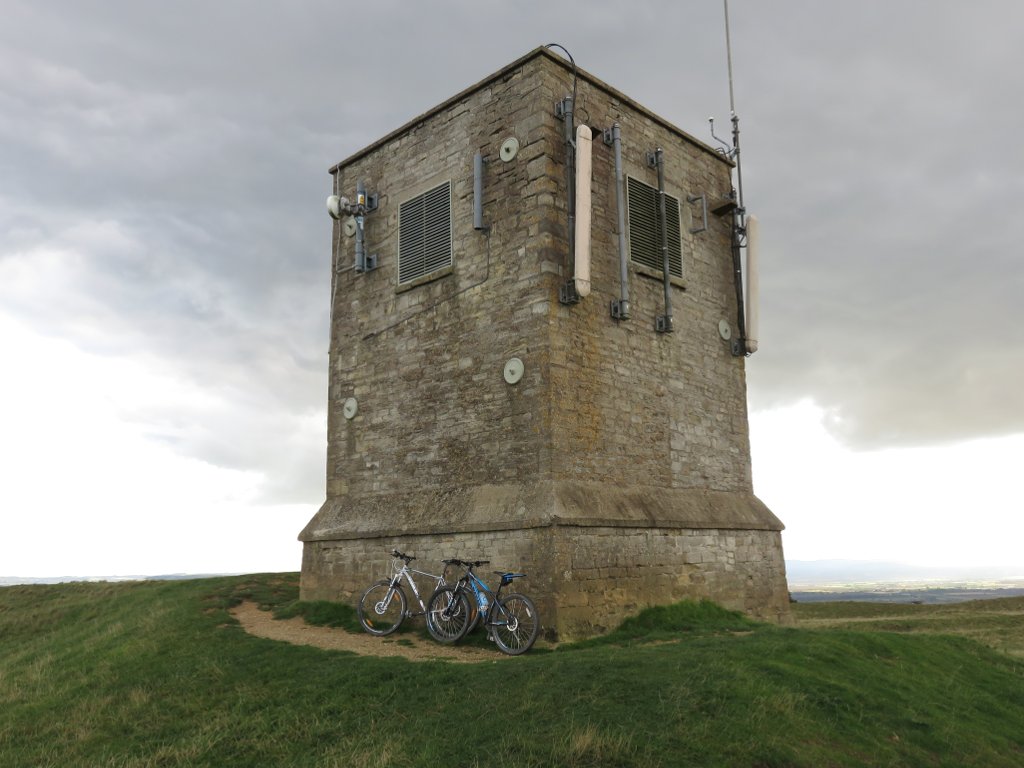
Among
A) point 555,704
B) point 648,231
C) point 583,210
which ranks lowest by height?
point 555,704

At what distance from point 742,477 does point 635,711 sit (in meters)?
8.89

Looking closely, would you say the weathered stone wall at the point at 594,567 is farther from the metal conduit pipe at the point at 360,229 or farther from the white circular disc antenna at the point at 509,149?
the white circular disc antenna at the point at 509,149

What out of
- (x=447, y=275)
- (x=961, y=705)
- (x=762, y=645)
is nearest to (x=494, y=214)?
(x=447, y=275)

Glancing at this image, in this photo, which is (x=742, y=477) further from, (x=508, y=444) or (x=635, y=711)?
(x=635, y=711)

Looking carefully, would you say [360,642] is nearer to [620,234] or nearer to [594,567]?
[594,567]

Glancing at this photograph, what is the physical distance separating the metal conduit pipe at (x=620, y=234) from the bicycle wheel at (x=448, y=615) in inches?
193

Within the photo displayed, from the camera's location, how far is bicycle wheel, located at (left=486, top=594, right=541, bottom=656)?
32.8 ft

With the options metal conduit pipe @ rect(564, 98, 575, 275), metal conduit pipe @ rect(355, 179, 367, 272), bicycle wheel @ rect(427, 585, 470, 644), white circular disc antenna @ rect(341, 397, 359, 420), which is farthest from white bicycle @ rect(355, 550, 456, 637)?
metal conduit pipe @ rect(355, 179, 367, 272)

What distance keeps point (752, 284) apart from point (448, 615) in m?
8.66

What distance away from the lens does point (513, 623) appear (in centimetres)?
1013

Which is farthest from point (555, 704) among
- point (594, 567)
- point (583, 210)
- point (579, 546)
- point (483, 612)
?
point (583, 210)

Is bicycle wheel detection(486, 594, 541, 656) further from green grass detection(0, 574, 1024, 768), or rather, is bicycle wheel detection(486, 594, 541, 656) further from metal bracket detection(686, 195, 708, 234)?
metal bracket detection(686, 195, 708, 234)

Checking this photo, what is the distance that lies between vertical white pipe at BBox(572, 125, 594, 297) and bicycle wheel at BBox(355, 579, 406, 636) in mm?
5318

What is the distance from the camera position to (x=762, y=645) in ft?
29.3
